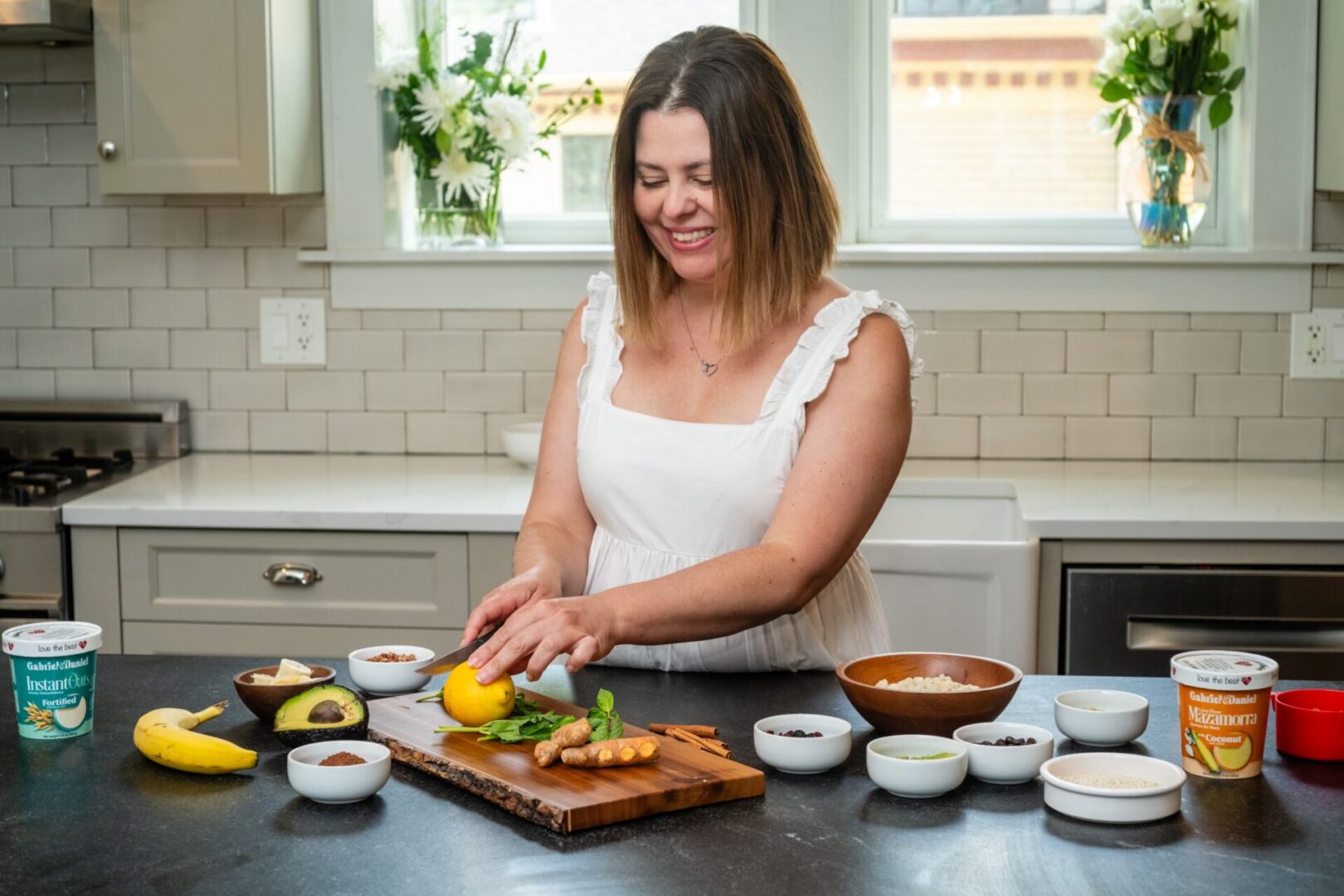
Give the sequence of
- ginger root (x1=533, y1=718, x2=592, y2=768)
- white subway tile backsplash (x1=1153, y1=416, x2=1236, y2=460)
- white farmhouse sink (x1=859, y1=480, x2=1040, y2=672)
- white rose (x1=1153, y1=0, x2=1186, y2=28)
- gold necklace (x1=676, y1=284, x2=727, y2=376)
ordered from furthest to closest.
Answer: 1. white subway tile backsplash (x1=1153, y1=416, x2=1236, y2=460)
2. white rose (x1=1153, y1=0, x2=1186, y2=28)
3. white farmhouse sink (x1=859, y1=480, x2=1040, y2=672)
4. gold necklace (x1=676, y1=284, x2=727, y2=376)
5. ginger root (x1=533, y1=718, x2=592, y2=768)

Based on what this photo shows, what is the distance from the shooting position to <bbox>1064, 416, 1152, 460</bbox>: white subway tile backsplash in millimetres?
3412

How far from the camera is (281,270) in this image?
11.8ft

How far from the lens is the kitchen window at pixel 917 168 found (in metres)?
3.35

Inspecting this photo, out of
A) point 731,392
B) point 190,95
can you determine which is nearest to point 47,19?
point 190,95

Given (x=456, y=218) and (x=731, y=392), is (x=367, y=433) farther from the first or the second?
(x=731, y=392)

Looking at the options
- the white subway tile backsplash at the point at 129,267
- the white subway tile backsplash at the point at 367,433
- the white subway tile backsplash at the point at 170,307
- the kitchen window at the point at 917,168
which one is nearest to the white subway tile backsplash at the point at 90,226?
the white subway tile backsplash at the point at 129,267

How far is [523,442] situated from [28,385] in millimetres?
1287

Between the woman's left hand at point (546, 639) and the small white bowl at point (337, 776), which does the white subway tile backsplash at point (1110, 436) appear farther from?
the small white bowl at point (337, 776)

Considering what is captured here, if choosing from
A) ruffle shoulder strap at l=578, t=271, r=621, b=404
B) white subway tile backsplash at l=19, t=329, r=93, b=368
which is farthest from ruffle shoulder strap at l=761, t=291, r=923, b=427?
white subway tile backsplash at l=19, t=329, r=93, b=368

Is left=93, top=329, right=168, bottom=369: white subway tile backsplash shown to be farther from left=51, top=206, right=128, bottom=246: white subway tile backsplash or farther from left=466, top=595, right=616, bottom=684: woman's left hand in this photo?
left=466, top=595, right=616, bottom=684: woman's left hand

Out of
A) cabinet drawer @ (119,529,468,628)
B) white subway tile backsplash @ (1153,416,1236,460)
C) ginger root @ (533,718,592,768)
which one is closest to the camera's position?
ginger root @ (533,718,592,768)

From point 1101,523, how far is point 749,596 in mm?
1090

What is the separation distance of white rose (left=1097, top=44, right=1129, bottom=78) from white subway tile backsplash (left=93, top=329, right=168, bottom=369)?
222cm

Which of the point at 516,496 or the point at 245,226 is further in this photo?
the point at 245,226
